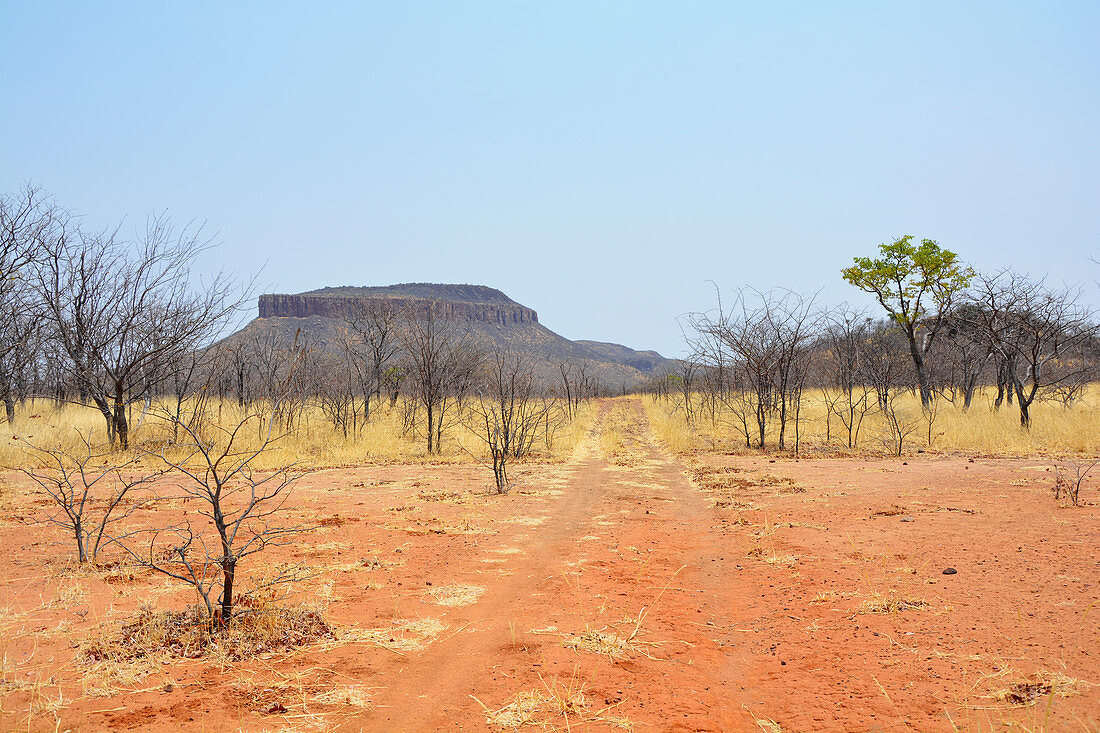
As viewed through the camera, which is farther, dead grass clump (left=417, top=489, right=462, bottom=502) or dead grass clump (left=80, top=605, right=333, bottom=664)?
dead grass clump (left=417, top=489, right=462, bottom=502)

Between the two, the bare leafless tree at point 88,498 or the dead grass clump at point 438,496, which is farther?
the dead grass clump at point 438,496

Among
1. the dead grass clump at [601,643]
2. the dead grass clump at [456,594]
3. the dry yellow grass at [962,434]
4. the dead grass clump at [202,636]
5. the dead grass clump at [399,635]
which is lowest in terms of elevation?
the dead grass clump at [456,594]

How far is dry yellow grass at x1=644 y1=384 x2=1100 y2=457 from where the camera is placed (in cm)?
1281

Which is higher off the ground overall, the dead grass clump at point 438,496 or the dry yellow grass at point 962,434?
the dry yellow grass at point 962,434

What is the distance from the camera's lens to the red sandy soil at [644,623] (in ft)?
10.4

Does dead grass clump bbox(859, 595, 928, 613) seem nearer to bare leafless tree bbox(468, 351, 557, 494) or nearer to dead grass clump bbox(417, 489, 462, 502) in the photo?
bare leafless tree bbox(468, 351, 557, 494)

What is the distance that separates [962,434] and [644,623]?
1354 centimetres

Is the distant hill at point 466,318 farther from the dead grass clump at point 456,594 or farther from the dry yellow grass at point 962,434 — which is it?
the dead grass clump at point 456,594

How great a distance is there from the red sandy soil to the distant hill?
39.6 m

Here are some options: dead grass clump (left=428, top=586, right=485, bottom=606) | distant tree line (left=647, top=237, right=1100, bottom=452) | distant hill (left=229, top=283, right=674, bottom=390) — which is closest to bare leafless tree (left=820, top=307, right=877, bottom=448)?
distant tree line (left=647, top=237, right=1100, bottom=452)

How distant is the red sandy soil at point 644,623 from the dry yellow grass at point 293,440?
5415mm

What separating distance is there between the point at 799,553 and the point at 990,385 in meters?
34.7

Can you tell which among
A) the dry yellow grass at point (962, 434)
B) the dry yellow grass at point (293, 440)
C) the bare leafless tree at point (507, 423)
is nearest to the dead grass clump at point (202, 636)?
the bare leafless tree at point (507, 423)

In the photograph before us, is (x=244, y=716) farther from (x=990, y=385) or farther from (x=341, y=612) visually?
(x=990, y=385)
